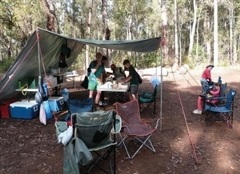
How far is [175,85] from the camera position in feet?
33.1

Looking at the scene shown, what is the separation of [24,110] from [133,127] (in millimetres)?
2680

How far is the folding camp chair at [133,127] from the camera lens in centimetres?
407

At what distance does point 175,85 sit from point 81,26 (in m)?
18.3

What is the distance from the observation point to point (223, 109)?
207 inches

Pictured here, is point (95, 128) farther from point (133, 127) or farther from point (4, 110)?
point (4, 110)

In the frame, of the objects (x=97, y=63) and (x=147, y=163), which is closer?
(x=147, y=163)

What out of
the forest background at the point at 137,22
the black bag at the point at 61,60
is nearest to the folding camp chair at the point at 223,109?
the black bag at the point at 61,60

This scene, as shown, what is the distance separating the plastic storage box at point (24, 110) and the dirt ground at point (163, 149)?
0.15 metres

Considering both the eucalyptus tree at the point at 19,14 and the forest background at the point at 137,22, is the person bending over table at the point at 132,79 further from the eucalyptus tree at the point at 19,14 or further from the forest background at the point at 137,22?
the forest background at the point at 137,22

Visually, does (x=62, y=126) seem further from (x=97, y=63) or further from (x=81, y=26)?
(x=81, y=26)

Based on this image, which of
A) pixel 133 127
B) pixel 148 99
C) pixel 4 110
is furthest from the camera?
pixel 148 99

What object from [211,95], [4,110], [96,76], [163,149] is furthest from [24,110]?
[211,95]

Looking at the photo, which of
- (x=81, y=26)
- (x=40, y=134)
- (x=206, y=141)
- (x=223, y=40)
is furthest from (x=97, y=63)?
(x=223, y=40)

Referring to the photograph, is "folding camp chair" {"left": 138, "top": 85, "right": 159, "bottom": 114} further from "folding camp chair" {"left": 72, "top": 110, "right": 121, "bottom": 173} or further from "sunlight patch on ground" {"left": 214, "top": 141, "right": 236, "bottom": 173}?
"folding camp chair" {"left": 72, "top": 110, "right": 121, "bottom": 173}
